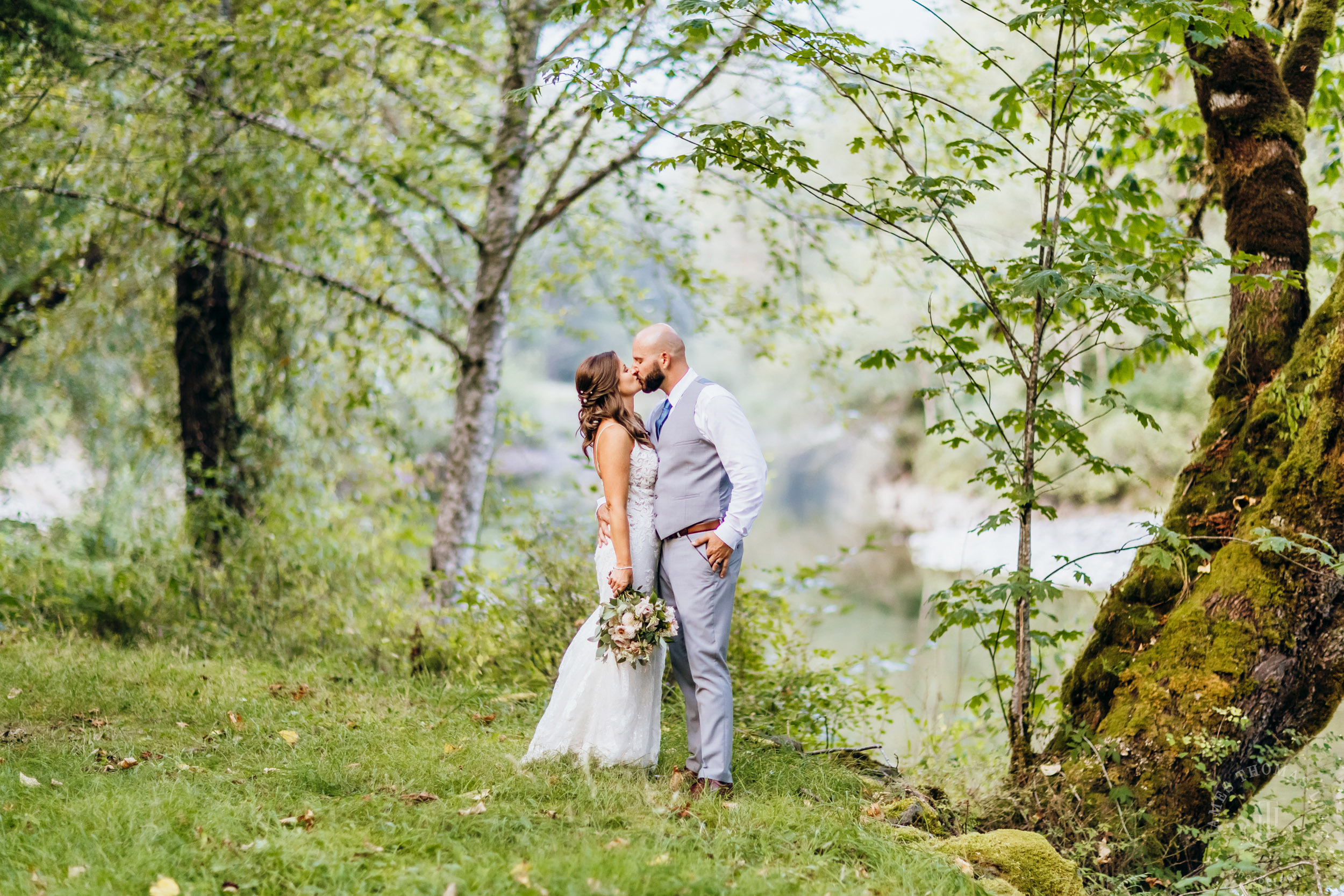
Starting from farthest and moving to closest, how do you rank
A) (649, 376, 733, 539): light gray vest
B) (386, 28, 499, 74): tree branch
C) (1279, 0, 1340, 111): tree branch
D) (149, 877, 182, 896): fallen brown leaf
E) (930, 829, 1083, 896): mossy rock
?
(386, 28, 499, 74): tree branch
(1279, 0, 1340, 111): tree branch
(649, 376, 733, 539): light gray vest
(930, 829, 1083, 896): mossy rock
(149, 877, 182, 896): fallen brown leaf

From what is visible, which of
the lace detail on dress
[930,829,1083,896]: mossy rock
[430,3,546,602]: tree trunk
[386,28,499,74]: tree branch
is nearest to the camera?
[930,829,1083,896]: mossy rock

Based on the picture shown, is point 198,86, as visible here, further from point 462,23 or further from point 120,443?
point 120,443

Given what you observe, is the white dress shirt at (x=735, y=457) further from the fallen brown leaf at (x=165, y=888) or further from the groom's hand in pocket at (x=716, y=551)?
the fallen brown leaf at (x=165, y=888)

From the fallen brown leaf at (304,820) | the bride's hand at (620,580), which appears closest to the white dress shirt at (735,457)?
the bride's hand at (620,580)

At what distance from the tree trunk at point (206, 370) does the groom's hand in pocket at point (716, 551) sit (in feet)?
20.3

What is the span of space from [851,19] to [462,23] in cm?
270

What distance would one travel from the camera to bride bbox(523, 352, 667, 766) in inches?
159

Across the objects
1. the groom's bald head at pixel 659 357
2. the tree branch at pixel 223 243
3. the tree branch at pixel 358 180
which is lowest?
the groom's bald head at pixel 659 357

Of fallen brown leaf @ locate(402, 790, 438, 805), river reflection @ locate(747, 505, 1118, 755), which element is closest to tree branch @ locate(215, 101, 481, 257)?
river reflection @ locate(747, 505, 1118, 755)

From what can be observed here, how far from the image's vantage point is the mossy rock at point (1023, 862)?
347 cm

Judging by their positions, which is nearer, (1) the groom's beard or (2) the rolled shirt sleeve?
(2) the rolled shirt sleeve

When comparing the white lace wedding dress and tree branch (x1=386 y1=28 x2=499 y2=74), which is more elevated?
tree branch (x1=386 y1=28 x2=499 y2=74)

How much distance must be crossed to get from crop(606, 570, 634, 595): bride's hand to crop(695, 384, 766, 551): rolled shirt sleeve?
0.42 m

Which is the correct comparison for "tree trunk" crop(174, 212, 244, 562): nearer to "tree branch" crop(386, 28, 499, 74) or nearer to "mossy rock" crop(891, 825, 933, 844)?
"tree branch" crop(386, 28, 499, 74)
